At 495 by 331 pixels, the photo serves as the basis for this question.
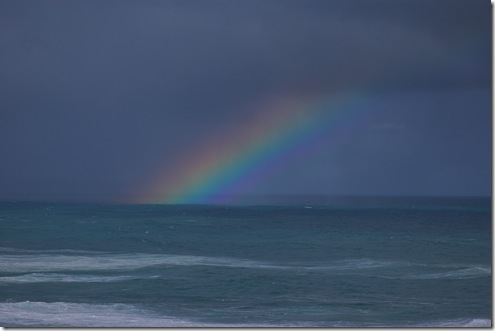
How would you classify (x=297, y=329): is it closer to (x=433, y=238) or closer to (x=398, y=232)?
(x=433, y=238)

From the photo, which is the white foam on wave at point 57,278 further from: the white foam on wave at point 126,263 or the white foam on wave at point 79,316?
the white foam on wave at point 79,316

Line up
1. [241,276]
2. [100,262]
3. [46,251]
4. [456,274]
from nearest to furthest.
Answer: [456,274] → [241,276] → [100,262] → [46,251]

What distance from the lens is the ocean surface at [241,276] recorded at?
8.15m

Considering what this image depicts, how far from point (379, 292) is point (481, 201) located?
27388 mm

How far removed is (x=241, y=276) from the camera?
12.0m

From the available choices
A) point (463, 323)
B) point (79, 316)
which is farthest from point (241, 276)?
point (463, 323)

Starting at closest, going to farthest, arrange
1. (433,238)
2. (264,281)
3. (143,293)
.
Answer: (143,293), (264,281), (433,238)

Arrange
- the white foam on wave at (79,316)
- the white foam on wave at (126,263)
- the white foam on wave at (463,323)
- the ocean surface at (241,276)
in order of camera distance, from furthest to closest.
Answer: the white foam on wave at (126,263) < the ocean surface at (241,276) < the white foam on wave at (463,323) < the white foam on wave at (79,316)

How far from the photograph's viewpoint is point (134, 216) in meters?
28.4

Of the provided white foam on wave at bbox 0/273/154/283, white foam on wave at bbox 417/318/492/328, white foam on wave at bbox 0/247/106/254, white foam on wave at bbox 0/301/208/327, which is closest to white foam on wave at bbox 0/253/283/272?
white foam on wave at bbox 0/247/106/254

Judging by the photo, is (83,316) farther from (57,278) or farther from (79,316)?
(57,278)

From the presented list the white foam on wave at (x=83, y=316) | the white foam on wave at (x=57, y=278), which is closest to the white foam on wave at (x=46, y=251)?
the white foam on wave at (x=57, y=278)

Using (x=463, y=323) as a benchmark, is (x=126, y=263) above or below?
above

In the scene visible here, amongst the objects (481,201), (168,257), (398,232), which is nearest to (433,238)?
(398,232)
